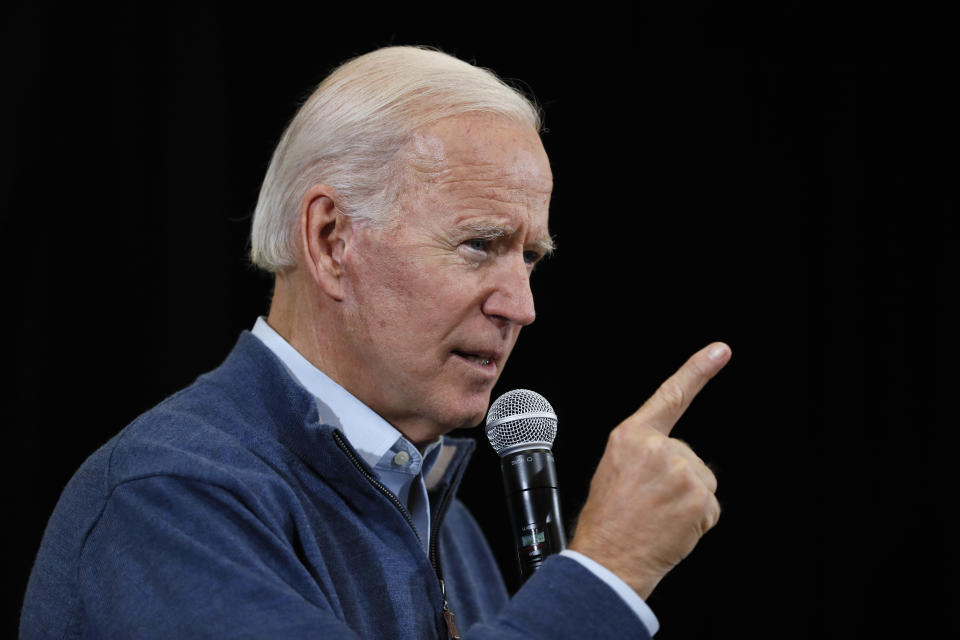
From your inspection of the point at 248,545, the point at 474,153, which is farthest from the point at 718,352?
the point at 248,545

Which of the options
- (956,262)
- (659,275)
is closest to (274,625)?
(659,275)

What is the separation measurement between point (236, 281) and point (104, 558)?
1433 mm

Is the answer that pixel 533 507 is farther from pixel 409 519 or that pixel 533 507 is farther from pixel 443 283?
pixel 443 283

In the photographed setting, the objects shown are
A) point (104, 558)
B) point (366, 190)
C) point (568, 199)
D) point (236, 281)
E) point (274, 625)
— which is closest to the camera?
point (274, 625)

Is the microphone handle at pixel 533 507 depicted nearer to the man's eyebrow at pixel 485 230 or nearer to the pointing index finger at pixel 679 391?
the pointing index finger at pixel 679 391

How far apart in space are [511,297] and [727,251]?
5.04 ft

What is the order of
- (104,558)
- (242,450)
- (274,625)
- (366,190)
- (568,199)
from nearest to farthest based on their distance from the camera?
(274,625)
(104,558)
(242,450)
(366,190)
(568,199)

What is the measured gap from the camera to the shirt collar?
5.12ft

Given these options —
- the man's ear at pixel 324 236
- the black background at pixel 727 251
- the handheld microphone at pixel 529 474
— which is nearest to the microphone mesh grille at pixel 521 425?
the handheld microphone at pixel 529 474

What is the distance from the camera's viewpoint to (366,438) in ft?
5.13

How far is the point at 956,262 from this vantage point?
280 centimetres

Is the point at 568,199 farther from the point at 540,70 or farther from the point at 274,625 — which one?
the point at 274,625

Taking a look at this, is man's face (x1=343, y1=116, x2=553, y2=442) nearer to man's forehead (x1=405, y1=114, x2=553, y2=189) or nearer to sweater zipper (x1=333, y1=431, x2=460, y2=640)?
man's forehead (x1=405, y1=114, x2=553, y2=189)

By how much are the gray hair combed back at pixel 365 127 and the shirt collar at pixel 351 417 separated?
0.71 feet
